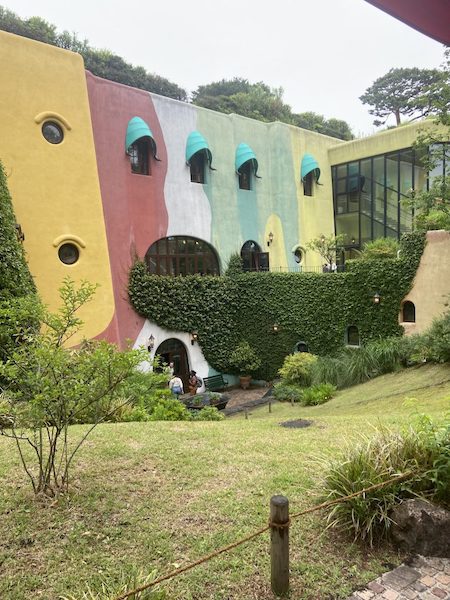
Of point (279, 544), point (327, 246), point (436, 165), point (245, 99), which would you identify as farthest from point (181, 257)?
point (245, 99)

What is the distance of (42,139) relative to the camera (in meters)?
13.4

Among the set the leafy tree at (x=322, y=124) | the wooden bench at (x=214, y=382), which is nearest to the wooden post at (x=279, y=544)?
the wooden bench at (x=214, y=382)

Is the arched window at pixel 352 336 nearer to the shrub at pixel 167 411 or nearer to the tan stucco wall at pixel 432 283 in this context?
the tan stucco wall at pixel 432 283

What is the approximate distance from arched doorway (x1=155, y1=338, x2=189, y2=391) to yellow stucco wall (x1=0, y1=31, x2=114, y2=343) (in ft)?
9.83

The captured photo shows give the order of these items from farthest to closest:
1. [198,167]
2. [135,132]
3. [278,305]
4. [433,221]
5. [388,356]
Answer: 1. [198,167]
2. [278,305]
3. [135,132]
4. [433,221]
5. [388,356]

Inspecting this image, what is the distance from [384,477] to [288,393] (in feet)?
31.8

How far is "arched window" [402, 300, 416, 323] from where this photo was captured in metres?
14.2

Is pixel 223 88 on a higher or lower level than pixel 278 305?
higher

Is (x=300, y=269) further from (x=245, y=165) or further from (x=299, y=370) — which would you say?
(x=299, y=370)

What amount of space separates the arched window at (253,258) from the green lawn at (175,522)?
13.8 m

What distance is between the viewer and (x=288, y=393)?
43.4ft

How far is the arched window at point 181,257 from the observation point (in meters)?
16.5

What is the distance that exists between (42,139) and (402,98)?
113ft

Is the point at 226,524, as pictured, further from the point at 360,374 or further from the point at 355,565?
the point at 360,374
